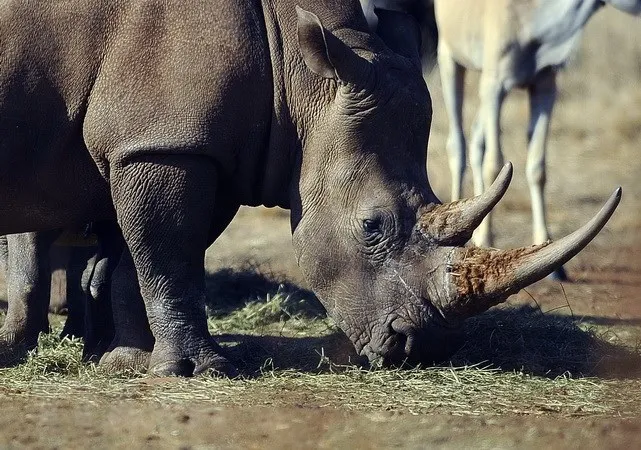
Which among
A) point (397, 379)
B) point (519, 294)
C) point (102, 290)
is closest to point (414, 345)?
point (397, 379)

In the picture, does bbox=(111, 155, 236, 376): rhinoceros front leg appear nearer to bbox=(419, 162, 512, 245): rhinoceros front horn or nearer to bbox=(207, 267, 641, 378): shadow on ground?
bbox=(207, 267, 641, 378): shadow on ground

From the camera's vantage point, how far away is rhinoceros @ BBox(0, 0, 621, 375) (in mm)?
6637

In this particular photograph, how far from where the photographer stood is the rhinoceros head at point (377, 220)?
6766 mm

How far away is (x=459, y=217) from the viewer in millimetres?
6730

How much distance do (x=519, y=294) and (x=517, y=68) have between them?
8.70 ft

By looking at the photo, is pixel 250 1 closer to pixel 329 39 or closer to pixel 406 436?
pixel 329 39

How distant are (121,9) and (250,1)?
2.01 feet

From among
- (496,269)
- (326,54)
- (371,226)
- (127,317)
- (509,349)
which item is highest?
(326,54)

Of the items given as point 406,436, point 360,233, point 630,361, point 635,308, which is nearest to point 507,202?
point 635,308

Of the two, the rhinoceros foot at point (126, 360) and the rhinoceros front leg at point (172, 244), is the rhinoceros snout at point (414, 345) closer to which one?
the rhinoceros front leg at point (172, 244)

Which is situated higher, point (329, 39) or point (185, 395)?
point (329, 39)

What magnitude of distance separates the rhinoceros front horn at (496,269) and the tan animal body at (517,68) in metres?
4.71

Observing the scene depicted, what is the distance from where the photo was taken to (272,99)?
6.89m

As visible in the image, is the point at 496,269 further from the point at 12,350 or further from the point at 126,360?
the point at 12,350
